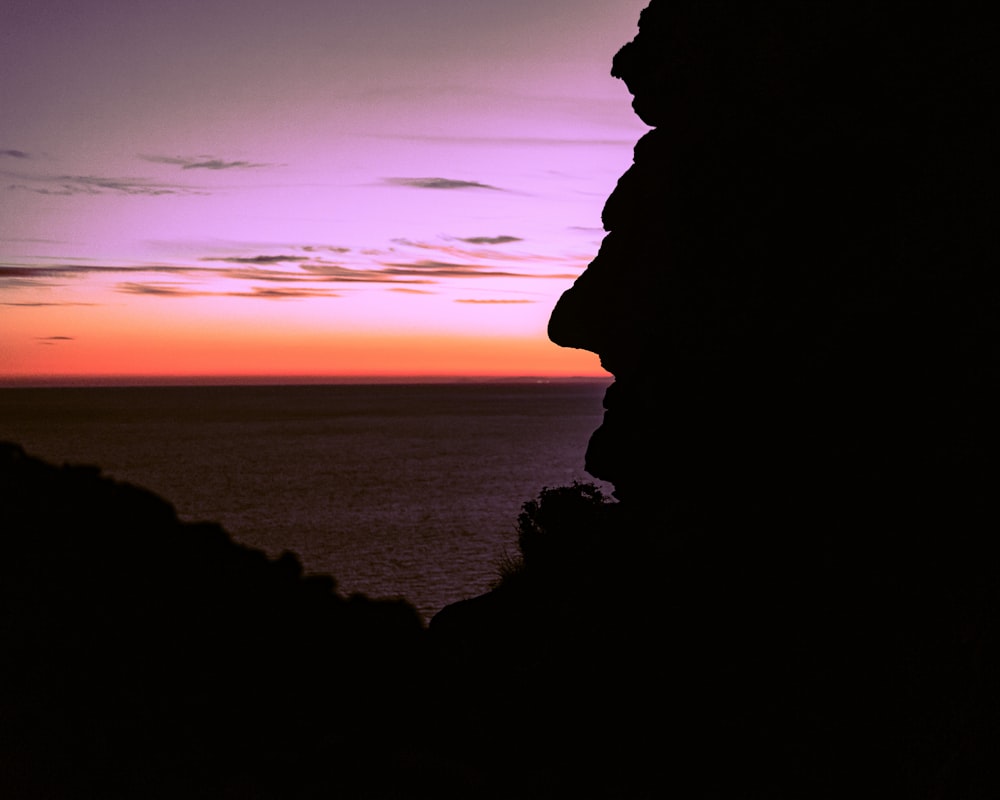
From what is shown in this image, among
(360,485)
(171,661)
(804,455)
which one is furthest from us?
(360,485)

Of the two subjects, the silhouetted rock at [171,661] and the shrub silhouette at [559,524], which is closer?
the silhouetted rock at [171,661]

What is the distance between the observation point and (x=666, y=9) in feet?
57.5

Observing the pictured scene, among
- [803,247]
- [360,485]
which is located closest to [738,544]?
[803,247]

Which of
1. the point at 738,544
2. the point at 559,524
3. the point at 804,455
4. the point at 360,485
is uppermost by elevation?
the point at 804,455

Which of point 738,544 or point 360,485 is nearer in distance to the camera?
point 738,544

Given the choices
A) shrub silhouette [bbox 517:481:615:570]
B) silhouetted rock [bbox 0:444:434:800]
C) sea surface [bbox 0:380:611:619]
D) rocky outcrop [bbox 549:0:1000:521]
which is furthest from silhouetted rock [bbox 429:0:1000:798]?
sea surface [bbox 0:380:611:619]

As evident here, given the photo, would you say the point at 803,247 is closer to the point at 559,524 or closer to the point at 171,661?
the point at 559,524

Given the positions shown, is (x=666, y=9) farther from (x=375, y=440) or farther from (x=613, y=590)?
(x=375, y=440)

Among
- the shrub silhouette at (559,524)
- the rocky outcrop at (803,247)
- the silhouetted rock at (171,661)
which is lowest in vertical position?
the silhouetted rock at (171,661)

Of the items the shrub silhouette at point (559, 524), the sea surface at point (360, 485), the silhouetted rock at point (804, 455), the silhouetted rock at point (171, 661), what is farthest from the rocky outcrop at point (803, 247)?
the sea surface at point (360, 485)

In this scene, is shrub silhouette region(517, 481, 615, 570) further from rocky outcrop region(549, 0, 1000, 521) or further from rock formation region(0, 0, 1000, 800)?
rocky outcrop region(549, 0, 1000, 521)

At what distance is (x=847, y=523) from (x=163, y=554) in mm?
17057

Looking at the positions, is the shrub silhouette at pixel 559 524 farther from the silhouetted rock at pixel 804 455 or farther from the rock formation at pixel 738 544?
the silhouetted rock at pixel 804 455

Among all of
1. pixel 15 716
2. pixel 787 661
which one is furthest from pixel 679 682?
pixel 15 716
